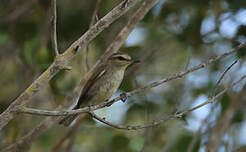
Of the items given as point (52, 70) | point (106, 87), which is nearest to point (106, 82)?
point (106, 87)

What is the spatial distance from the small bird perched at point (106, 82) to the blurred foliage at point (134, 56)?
0.55 feet

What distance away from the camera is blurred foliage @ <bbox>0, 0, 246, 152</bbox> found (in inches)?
151

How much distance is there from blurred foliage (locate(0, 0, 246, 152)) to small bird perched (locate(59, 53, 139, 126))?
0.55ft

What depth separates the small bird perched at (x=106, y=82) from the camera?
3.68 meters

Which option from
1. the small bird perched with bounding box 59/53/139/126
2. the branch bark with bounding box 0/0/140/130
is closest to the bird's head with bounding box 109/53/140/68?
the small bird perched with bounding box 59/53/139/126

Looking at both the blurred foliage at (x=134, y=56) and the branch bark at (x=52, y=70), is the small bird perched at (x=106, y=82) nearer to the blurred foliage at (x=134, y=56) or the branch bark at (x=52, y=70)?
the blurred foliage at (x=134, y=56)

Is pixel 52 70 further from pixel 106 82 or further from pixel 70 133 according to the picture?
pixel 70 133

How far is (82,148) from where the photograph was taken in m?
5.46

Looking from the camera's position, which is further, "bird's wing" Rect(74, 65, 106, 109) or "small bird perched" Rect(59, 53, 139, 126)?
"bird's wing" Rect(74, 65, 106, 109)

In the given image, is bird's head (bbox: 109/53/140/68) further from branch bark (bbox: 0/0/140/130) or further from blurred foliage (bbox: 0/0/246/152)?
branch bark (bbox: 0/0/140/130)

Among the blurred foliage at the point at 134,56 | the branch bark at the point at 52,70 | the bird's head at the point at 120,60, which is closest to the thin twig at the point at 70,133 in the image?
the blurred foliage at the point at 134,56

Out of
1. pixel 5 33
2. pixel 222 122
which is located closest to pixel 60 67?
pixel 222 122

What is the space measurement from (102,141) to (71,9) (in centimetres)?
176

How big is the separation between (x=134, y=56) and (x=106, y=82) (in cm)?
81
